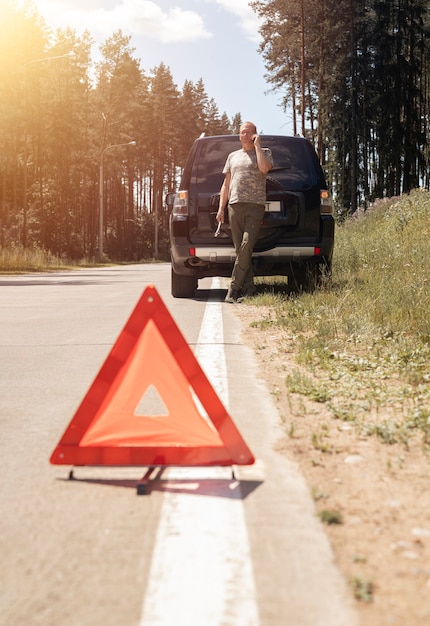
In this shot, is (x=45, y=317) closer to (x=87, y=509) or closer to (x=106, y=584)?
(x=87, y=509)

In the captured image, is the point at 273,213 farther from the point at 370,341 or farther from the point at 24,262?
the point at 24,262

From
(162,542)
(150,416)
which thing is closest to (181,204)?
(150,416)

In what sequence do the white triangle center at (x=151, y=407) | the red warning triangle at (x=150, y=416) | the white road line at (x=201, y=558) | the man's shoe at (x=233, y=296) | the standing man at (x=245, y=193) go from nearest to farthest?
the white road line at (x=201, y=558), the red warning triangle at (x=150, y=416), the white triangle center at (x=151, y=407), the standing man at (x=245, y=193), the man's shoe at (x=233, y=296)

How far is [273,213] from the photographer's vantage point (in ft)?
35.7

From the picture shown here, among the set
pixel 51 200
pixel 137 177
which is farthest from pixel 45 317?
pixel 137 177

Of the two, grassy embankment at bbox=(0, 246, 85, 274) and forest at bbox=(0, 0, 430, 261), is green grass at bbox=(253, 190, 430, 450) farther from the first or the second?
forest at bbox=(0, 0, 430, 261)

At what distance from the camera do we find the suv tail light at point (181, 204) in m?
11.1

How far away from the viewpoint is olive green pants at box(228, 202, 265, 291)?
33.7 feet

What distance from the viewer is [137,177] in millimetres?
105250

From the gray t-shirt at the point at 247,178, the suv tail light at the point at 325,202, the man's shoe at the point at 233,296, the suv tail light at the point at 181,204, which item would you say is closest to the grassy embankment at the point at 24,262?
the suv tail light at the point at 181,204

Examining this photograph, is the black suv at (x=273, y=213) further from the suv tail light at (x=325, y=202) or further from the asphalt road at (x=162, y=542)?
the asphalt road at (x=162, y=542)

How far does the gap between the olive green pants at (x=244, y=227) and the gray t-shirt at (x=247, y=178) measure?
0.37 feet

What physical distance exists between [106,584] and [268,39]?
5282 cm

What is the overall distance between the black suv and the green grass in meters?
0.58
